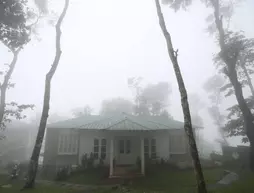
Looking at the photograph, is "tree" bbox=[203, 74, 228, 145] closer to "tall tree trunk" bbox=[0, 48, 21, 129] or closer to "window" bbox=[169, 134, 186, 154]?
"window" bbox=[169, 134, 186, 154]

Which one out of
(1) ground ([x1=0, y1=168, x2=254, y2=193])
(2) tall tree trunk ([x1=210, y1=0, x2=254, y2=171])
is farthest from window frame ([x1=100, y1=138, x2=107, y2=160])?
(2) tall tree trunk ([x1=210, y1=0, x2=254, y2=171])

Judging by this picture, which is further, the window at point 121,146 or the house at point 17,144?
the house at point 17,144

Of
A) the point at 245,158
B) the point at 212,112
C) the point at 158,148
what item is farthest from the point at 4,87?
the point at 212,112

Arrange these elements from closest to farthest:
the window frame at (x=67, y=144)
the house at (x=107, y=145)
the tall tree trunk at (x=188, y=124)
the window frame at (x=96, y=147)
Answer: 1. the tall tree trunk at (x=188, y=124)
2. the house at (x=107, y=145)
3. the window frame at (x=96, y=147)
4. the window frame at (x=67, y=144)

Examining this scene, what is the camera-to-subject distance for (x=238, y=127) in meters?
19.1

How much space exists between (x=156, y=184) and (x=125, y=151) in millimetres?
5947

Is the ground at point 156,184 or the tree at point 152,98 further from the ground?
the tree at point 152,98

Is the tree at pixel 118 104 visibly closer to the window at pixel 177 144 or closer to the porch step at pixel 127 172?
the window at pixel 177 144

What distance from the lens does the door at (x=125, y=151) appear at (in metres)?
16.7

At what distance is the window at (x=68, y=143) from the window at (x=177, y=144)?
35.3ft

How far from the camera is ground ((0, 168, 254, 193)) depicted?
962 centimetres

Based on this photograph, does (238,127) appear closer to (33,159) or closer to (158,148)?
(158,148)

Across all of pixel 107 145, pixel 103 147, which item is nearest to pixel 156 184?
pixel 107 145

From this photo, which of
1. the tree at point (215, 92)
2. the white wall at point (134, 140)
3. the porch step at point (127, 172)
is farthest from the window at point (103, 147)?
the tree at point (215, 92)
